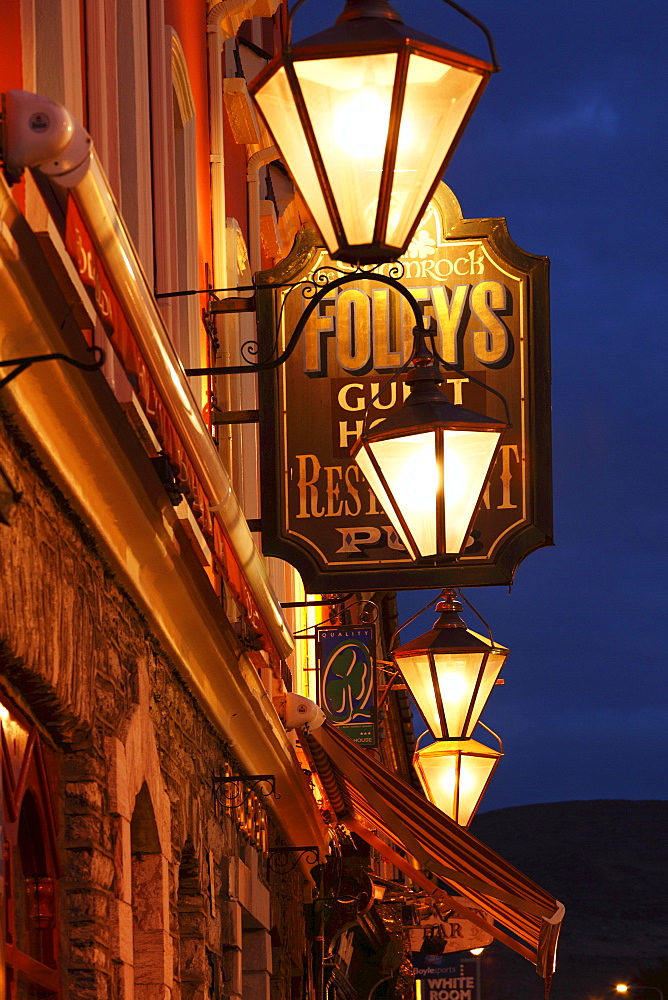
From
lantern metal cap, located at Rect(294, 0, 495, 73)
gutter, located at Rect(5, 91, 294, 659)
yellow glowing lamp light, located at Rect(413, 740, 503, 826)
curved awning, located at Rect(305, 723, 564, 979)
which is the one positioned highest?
lantern metal cap, located at Rect(294, 0, 495, 73)

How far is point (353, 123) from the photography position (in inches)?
187

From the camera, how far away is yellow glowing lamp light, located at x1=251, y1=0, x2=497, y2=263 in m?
4.68

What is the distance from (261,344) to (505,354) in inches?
49.0

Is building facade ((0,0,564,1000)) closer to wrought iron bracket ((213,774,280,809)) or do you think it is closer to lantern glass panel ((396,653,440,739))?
wrought iron bracket ((213,774,280,809))

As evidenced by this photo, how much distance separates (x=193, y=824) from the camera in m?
7.88

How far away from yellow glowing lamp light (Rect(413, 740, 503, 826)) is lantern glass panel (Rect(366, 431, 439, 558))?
4.58 m

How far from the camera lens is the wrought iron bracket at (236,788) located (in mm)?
8773

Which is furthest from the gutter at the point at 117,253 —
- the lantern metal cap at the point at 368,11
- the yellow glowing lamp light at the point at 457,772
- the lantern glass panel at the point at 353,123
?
the yellow glowing lamp light at the point at 457,772

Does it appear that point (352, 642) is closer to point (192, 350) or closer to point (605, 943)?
point (192, 350)

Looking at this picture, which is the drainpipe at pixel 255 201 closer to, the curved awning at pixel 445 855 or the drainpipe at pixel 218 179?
the drainpipe at pixel 218 179

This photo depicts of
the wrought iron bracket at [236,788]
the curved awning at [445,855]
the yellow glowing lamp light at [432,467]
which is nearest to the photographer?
the yellow glowing lamp light at [432,467]

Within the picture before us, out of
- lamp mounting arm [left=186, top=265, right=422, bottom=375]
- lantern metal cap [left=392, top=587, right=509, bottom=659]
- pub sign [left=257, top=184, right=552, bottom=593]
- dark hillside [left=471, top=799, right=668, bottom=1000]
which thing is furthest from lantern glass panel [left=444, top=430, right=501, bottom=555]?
dark hillside [left=471, top=799, right=668, bottom=1000]

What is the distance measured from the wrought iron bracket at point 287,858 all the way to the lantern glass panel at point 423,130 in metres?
7.37

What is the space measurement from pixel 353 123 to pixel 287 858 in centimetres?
874
